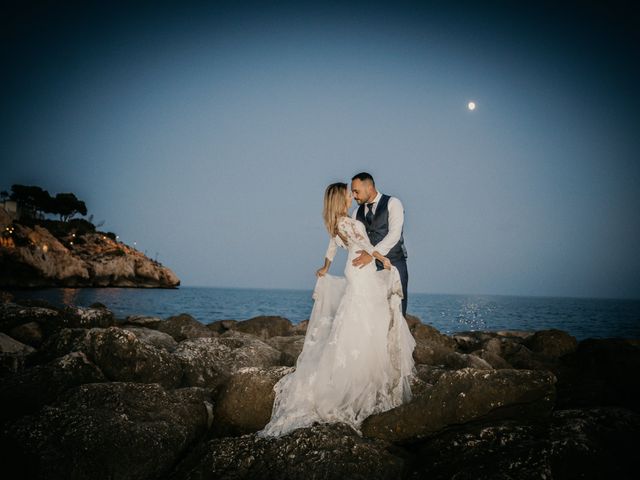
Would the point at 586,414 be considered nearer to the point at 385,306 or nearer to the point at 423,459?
the point at 423,459

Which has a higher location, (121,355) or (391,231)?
(391,231)

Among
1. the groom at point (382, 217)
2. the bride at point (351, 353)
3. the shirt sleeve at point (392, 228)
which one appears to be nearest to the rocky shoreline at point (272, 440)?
the bride at point (351, 353)

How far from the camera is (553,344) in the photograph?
11.1 m

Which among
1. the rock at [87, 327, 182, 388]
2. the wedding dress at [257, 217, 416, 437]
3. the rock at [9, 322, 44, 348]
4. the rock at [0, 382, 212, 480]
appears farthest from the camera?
the rock at [9, 322, 44, 348]

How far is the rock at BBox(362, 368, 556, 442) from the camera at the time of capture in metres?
4.21

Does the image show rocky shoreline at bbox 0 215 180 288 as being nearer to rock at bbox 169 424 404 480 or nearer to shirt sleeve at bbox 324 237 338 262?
shirt sleeve at bbox 324 237 338 262

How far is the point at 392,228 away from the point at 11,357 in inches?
271

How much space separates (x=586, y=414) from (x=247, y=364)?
206 inches

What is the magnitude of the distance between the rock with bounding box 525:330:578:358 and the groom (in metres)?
7.87

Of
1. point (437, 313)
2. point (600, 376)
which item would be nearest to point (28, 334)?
point (600, 376)

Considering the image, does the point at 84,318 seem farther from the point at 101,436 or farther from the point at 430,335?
the point at 430,335

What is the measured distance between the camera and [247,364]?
708 centimetres

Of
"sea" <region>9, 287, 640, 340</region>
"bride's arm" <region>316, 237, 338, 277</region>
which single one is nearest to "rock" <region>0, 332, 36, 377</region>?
"bride's arm" <region>316, 237, 338, 277</region>

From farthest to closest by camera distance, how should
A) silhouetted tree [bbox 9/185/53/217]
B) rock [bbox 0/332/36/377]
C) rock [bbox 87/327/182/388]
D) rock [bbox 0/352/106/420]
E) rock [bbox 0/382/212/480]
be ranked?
silhouetted tree [bbox 9/185/53/217]
rock [bbox 0/332/36/377]
rock [bbox 87/327/182/388]
rock [bbox 0/352/106/420]
rock [bbox 0/382/212/480]
